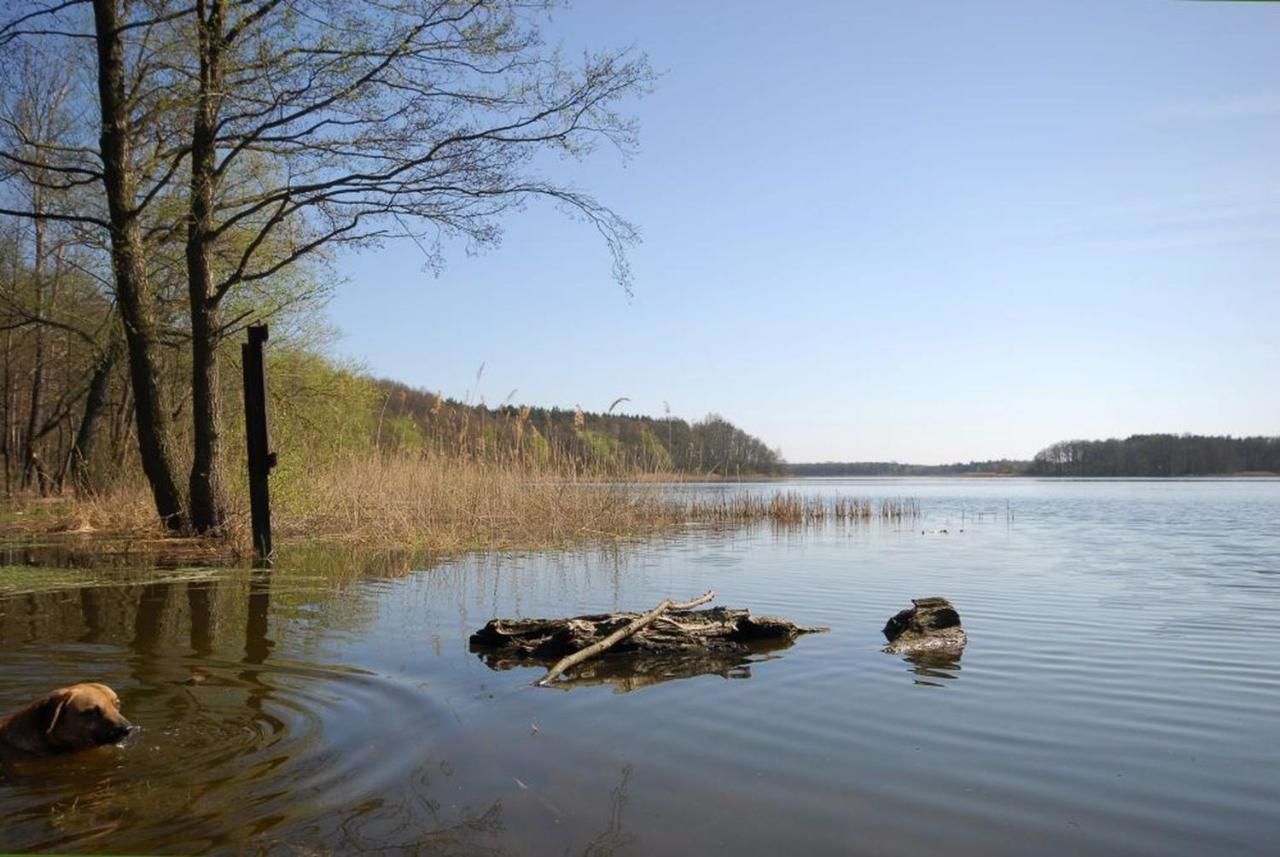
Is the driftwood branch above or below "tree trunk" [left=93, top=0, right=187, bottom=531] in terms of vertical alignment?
below

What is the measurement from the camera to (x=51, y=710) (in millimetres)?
3686

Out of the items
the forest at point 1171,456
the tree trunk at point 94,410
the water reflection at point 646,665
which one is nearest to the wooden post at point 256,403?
the water reflection at point 646,665

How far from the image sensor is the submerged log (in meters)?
6.02

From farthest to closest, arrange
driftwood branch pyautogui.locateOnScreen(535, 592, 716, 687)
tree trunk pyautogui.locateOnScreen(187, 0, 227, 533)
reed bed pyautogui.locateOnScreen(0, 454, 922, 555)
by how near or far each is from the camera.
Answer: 1. reed bed pyautogui.locateOnScreen(0, 454, 922, 555)
2. tree trunk pyautogui.locateOnScreen(187, 0, 227, 533)
3. driftwood branch pyautogui.locateOnScreen(535, 592, 716, 687)

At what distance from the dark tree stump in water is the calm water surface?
213 mm

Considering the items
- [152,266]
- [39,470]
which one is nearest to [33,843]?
[152,266]

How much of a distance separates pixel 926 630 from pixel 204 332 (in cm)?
917

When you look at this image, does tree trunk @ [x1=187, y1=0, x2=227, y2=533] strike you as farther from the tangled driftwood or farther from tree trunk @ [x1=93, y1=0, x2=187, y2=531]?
the tangled driftwood

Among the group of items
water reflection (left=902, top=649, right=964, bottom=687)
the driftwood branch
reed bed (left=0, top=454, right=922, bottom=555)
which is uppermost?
reed bed (left=0, top=454, right=922, bottom=555)

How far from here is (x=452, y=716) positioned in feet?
14.1

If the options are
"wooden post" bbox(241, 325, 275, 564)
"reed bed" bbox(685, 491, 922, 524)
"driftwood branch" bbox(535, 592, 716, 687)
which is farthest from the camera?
"reed bed" bbox(685, 491, 922, 524)

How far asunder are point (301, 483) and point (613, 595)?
6.85m

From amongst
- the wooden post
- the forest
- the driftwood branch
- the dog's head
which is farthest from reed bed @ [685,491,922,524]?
the forest

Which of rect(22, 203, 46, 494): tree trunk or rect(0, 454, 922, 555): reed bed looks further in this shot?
rect(22, 203, 46, 494): tree trunk
